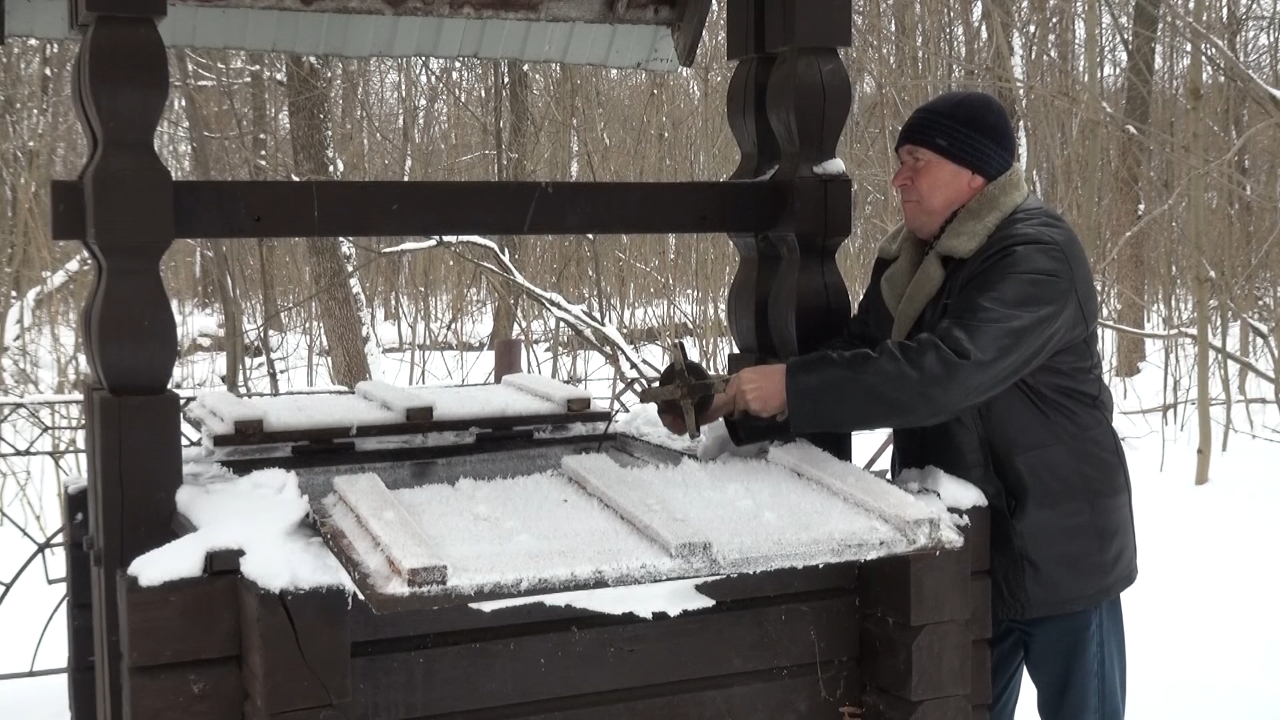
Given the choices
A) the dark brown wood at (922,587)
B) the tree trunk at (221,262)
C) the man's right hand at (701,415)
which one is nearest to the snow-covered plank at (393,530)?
the man's right hand at (701,415)

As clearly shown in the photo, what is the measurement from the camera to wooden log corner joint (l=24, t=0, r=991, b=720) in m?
1.91

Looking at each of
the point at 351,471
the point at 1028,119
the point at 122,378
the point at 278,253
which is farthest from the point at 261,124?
the point at 122,378

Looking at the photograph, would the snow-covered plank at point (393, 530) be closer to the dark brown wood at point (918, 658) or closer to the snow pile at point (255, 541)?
the snow pile at point (255, 541)

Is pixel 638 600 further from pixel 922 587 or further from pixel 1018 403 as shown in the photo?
pixel 1018 403

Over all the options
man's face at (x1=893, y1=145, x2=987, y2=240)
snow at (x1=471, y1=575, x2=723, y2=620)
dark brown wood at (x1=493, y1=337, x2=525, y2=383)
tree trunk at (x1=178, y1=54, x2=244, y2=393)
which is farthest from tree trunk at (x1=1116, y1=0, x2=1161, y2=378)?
snow at (x1=471, y1=575, x2=723, y2=620)

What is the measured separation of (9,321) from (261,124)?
8.58 ft

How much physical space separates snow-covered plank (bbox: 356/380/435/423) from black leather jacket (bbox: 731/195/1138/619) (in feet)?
3.73

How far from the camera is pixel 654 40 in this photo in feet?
12.8

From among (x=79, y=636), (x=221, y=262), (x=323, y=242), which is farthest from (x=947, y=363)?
(x=323, y=242)

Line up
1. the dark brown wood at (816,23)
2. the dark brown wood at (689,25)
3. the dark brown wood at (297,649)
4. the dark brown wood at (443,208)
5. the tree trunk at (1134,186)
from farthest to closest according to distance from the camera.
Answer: the tree trunk at (1134,186) < the dark brown wood at (689,25) < the dark brown wood at (816,23) < the dark brown wood at (443,208) < the dark brown wood at (297,649)

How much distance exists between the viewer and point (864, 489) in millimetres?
2256

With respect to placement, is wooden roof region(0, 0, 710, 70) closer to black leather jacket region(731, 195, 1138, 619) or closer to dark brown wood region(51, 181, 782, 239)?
dark brown wood region(51, 181, 782, 239)

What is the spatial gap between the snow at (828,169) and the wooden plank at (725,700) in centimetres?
108

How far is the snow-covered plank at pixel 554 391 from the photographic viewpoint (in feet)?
11.0
